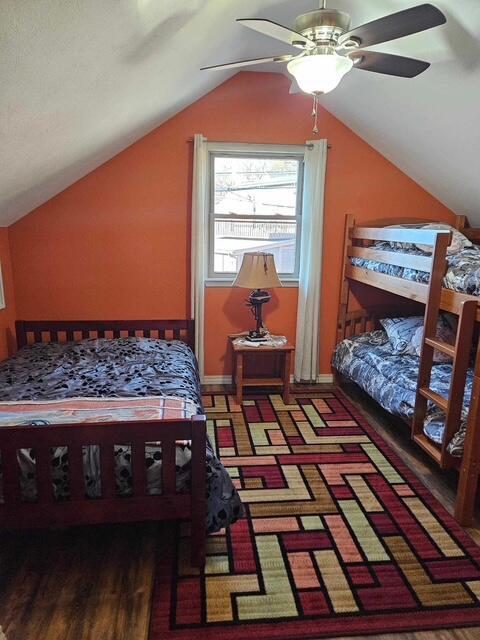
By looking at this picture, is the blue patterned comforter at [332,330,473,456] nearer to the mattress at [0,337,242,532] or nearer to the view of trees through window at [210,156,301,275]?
the view of trees through window at [210,156,301,275]

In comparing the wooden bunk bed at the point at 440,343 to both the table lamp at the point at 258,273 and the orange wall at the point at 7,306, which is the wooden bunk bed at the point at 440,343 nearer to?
the table lamp at the point at 258,273

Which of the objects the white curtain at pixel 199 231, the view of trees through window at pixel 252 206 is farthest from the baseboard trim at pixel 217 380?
the view of trees through window at pixel 252 206

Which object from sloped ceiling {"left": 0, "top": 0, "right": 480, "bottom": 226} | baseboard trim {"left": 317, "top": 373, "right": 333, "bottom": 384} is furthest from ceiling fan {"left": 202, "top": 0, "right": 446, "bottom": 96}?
baseboard trim {"left": 317, "top": 373, "right": 333, "bottom": 384}

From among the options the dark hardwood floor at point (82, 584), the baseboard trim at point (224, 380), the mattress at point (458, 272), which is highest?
the mattress at point (458, 272)

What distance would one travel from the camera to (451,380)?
2227 mm

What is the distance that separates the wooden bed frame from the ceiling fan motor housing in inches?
65.2

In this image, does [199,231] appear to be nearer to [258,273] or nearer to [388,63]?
[258,273]

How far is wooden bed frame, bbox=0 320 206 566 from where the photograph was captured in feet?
5.68

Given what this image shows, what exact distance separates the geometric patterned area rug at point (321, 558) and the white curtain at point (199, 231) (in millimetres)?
1228

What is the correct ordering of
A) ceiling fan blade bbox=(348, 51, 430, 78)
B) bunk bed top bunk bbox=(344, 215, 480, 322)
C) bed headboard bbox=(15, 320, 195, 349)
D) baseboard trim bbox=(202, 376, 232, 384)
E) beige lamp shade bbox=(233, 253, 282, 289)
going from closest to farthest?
ceiling fan blade bbox=(348, 51, 430, 78) < bunk bed top bunk bbox=(344, 215, 480, 322) < beige lamp shade bbox=(233, 253, 282, 289) < bed headboard bbox=(15, 320, 195, 349) < baseboard trim bbox=(202, 376, 232, 384)

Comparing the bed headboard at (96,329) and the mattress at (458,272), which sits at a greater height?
the mattress at (458,272)

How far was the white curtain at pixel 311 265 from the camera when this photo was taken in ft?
12.2

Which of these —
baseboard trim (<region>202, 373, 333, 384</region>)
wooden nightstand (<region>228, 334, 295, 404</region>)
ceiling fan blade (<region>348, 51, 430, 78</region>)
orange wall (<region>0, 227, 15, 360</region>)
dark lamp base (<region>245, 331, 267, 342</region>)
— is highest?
ceiling fan blade (<region>348, 51, 430, 78</region>)

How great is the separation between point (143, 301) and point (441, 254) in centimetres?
244
